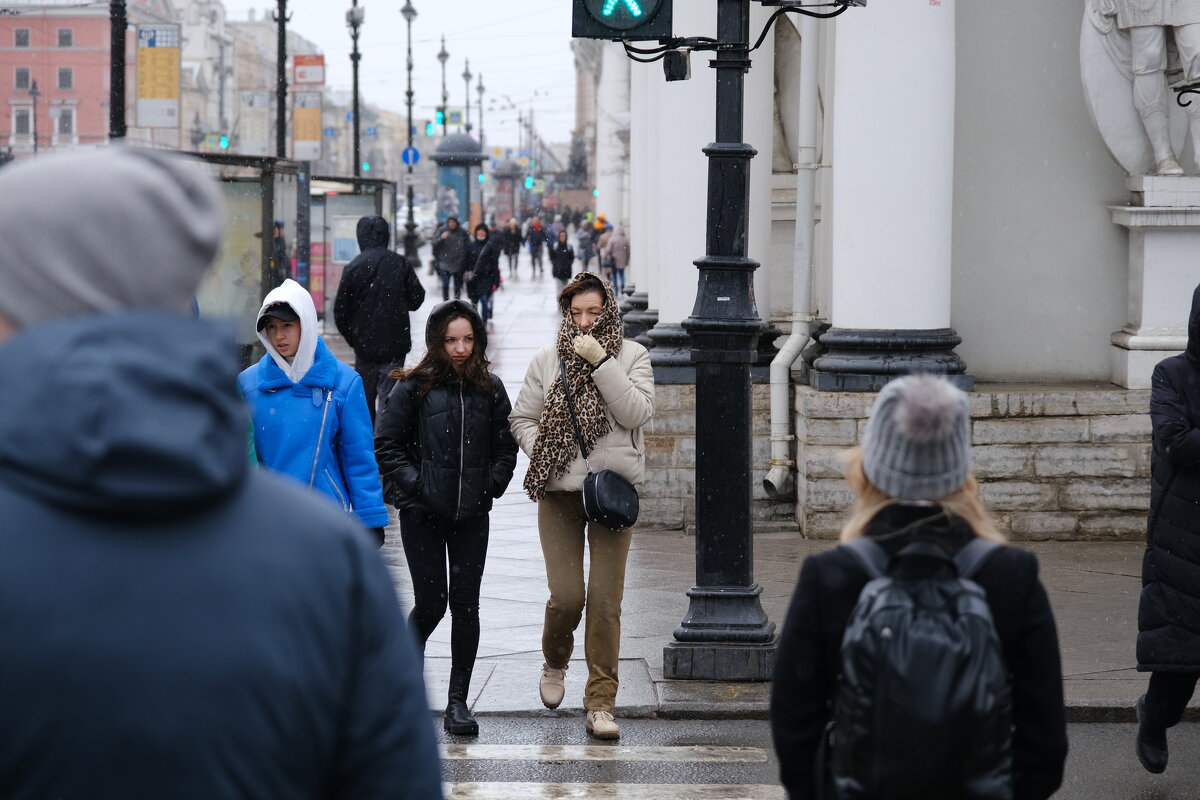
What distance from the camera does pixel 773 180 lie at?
13.5 metres

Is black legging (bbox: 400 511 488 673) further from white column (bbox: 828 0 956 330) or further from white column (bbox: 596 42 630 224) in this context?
white column (bbox: 596 42 630 224)

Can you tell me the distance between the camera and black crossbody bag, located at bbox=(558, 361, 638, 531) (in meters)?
6.59

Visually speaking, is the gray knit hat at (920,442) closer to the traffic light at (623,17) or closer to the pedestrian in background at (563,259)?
the traffic light at (623,17)

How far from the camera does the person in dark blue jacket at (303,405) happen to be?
6242mm

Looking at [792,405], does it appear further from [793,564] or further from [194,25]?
[194,25]

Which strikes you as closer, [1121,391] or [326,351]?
[326,351]

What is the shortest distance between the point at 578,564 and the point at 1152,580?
2.26 meters

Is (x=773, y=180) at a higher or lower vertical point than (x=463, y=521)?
higher

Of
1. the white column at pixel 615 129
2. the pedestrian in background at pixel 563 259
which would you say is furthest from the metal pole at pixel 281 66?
the white column at pixel 615 129

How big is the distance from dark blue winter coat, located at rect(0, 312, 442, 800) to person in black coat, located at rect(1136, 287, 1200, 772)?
14.9 feet

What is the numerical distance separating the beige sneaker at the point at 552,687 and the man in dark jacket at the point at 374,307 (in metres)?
6.14

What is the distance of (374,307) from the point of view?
13.0 metres

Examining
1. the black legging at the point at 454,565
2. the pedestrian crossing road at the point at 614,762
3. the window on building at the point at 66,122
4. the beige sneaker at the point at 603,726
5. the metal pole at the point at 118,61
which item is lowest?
the pedestrian crossing road at the point at 614,762

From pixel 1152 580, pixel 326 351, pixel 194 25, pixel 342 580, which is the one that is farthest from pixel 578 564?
pixel 194 25
